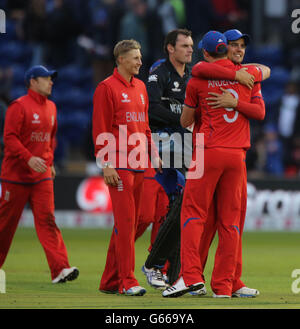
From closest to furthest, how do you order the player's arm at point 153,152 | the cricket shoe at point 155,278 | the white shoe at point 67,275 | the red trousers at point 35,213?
the player's arm at point 153,152 → the cricket shoe at point 155,278 → the white shoe at point 67,275 → the red trousers at point 35,213

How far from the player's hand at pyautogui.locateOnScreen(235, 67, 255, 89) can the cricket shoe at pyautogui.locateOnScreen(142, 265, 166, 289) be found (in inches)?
91.8

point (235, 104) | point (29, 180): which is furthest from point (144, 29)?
point (235, 104)

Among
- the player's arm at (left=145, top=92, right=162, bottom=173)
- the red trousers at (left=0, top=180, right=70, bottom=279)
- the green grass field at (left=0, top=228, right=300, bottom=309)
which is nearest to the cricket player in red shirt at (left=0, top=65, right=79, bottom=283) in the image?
the red trousers at (left=0, top=180, right=70, bottom=279)

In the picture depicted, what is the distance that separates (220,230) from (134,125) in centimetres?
132

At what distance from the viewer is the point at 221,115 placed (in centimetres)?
809

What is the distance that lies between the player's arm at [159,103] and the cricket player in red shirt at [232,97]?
1193mm

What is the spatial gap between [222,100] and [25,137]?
9.63 ft

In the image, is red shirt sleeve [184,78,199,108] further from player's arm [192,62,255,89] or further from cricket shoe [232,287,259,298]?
cricket shoe [232,287,259,298]

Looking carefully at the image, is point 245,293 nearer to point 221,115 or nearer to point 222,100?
point 221,115

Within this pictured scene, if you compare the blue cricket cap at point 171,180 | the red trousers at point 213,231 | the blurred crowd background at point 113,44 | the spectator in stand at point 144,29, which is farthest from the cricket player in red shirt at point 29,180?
the spectator in stand at point 144,29

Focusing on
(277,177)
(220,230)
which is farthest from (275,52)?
(220,230)

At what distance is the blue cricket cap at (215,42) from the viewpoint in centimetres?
803

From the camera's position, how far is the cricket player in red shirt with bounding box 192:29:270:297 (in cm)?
802

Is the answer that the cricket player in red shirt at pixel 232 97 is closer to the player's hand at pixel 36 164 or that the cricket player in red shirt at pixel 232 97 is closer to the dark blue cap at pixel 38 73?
the player's hand at pixel 36 164
